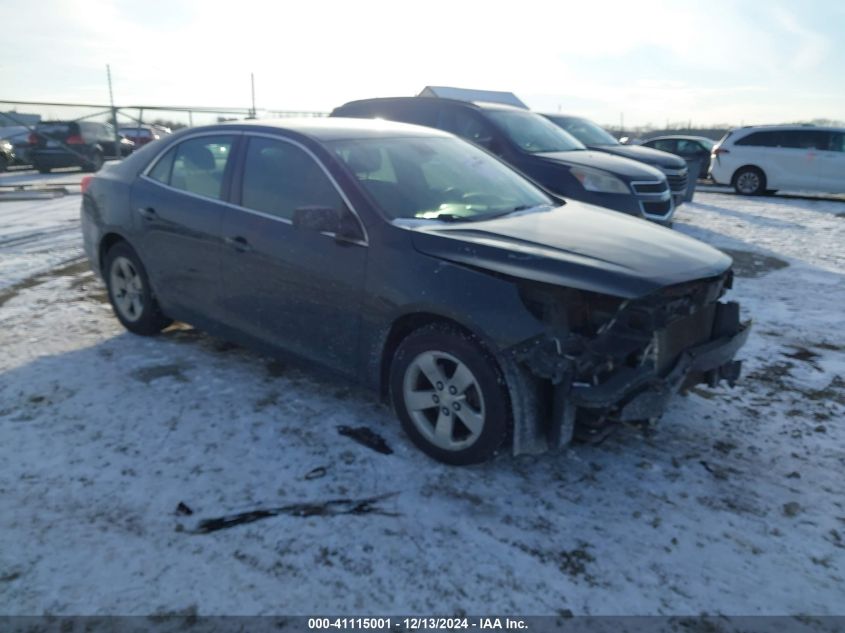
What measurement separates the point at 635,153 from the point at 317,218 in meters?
8.41

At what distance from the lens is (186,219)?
4.27m

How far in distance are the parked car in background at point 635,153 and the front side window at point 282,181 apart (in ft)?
24.3

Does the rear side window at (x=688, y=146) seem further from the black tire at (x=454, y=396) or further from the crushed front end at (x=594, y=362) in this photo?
the black tire at (x=454, y=396)

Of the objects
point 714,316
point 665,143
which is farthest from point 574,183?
point 665,143

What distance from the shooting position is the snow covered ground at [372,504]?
2.41 metres

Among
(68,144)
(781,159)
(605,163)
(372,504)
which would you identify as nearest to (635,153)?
(605,163)

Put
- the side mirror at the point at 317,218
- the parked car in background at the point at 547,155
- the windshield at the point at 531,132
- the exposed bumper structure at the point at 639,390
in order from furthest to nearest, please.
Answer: the windshield at the point at 531,132, the parked car in background at the point at 547,155, the side mirror at the point at 317,218, the exposed bumper structure at the point at 639,390

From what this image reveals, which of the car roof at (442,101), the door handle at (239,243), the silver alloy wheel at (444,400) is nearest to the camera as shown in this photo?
the silver alloy wheel at (444,400)

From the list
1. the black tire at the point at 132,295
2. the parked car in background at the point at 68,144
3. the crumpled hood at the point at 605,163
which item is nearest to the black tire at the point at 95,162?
the parked car in background at the point at 68,144

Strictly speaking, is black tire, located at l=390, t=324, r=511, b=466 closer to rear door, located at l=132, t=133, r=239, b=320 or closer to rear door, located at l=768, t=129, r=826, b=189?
rear door, located at l=132, t=133, r=239, b=320

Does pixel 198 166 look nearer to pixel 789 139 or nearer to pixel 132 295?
pixel 132 295

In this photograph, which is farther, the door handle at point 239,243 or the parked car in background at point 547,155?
the parked car in background at point 547,155

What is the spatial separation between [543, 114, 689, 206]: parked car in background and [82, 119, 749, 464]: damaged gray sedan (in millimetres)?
6579

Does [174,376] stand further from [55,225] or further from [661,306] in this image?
[55,225]
